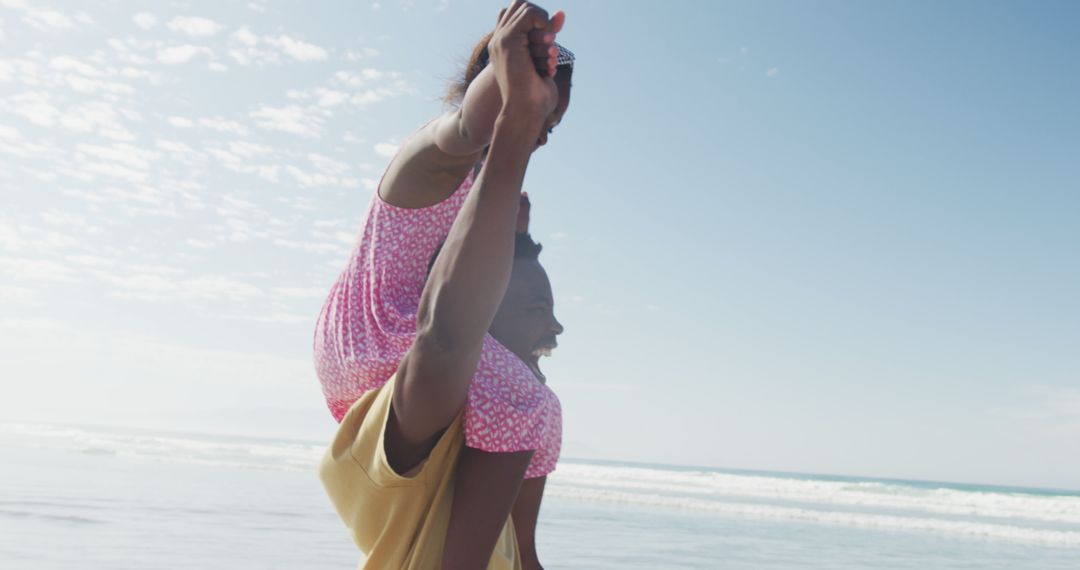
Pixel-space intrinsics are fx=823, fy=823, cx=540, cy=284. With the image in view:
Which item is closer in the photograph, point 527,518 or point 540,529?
point 527,518

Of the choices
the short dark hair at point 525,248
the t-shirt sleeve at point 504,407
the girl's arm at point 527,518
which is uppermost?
the short dark hair at point 525,248

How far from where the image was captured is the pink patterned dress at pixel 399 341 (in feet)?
4.15

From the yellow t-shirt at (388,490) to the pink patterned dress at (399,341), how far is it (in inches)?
2.4

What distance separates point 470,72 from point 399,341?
512 millimetres

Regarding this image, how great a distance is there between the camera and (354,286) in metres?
1.50

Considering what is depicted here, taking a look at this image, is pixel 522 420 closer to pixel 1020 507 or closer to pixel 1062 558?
pixel 1062 558

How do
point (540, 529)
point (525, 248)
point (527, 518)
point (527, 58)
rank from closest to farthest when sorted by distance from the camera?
1. point (527, 58)
2. point (527, 518)
3. point (525, 248)
4. point (540, 529)

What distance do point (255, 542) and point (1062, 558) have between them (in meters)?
8.54

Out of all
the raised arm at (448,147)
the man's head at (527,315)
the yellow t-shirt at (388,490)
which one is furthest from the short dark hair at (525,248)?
the yellow t-shirt at (388,490)

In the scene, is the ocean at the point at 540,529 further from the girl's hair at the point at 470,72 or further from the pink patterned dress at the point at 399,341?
the girl's hair at the point at 470,72

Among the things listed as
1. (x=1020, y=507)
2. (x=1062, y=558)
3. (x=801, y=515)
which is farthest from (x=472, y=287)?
(x=1020, y=507)

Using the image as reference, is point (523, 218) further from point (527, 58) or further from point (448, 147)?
point (527, 58)

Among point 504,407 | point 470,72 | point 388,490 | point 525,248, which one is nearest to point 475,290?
point 504,407

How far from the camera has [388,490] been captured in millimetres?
1271
